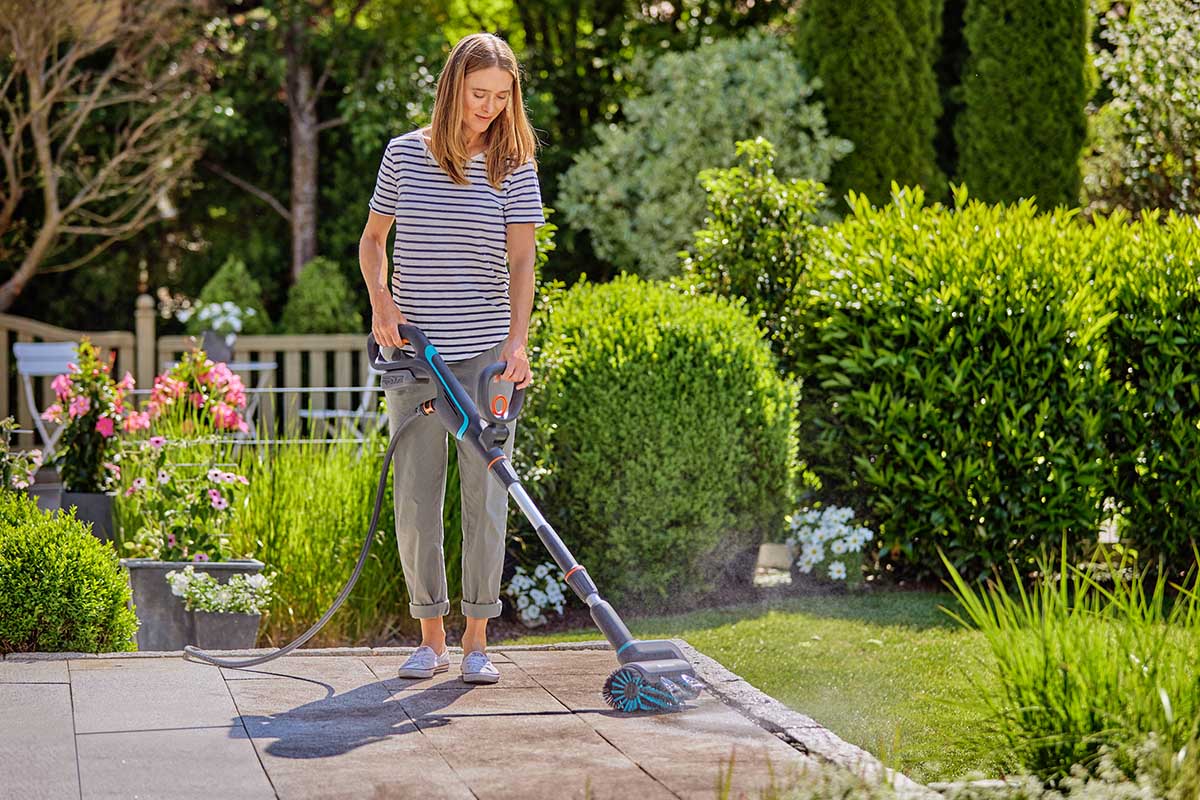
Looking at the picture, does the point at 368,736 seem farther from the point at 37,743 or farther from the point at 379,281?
the point at 379,281

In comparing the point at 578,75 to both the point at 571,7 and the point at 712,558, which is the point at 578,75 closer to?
the point at 571,7

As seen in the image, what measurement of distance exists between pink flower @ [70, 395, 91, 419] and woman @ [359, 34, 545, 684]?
2.47 meters

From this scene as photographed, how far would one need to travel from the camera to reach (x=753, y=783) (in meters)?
2.75

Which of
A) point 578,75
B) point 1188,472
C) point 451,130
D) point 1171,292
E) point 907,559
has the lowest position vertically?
point 907,559

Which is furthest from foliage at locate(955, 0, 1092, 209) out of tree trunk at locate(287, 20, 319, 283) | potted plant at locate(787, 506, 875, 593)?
potted plant at locate(787, 506, 875, 593)

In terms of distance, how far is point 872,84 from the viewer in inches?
408

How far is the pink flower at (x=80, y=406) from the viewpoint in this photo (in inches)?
225

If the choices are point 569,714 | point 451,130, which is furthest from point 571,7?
point 569,714

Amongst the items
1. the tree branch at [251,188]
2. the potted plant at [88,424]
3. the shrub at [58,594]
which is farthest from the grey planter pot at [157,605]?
the tree branch at [251,188]

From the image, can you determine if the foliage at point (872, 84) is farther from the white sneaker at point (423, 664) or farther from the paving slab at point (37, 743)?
the paving slab at point (37, 743)

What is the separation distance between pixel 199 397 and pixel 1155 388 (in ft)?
12.1

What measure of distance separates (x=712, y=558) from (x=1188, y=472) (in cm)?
186

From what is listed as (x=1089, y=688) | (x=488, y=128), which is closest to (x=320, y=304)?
(x=488, y=128)

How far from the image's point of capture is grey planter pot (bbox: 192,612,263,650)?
4523mm
